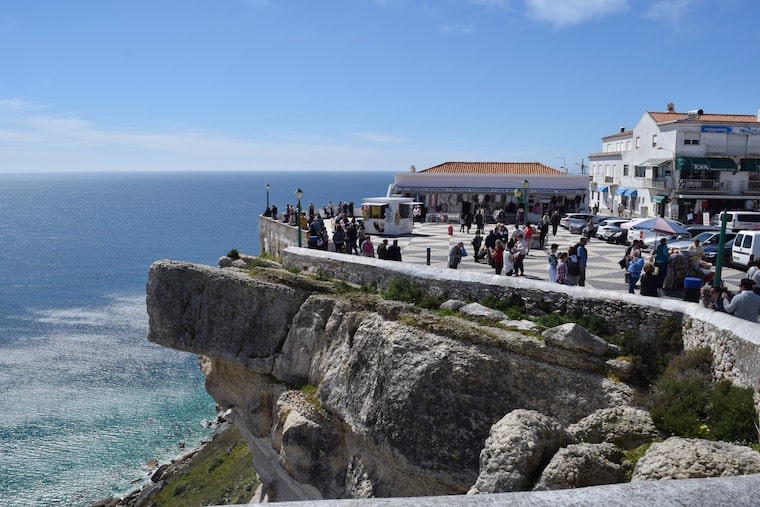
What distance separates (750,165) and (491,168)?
67.6ft

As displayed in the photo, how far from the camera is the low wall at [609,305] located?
10898 millimetres

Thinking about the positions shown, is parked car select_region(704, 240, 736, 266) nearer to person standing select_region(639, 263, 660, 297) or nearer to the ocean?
person standing select_region(639, 263, 660, 297)

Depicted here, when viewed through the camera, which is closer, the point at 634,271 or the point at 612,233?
the point at 634,271

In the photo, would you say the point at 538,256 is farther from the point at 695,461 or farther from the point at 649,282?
the point at 695,461

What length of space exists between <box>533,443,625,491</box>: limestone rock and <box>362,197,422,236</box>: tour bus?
22.8 metres

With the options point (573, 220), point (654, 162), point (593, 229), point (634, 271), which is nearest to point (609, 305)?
point (634, 271)

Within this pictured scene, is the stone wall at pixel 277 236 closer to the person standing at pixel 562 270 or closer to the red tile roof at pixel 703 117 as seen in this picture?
the person standing at pixel 562 270

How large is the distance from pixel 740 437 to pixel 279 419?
1214cm

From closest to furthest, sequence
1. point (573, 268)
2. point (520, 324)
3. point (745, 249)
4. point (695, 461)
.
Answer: point (695, 461)
point (520, 324)
point (573, 268)
point (745, 249)

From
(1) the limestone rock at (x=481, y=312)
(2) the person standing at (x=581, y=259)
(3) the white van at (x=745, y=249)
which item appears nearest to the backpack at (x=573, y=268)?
(2) the person standing at (x=581, y=259)

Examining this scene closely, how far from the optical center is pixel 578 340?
1295 cm

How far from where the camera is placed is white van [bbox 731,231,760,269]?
21875 mm

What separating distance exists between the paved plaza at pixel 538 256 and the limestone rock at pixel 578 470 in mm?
9607

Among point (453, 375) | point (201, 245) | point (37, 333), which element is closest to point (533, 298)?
point (453, 375)
